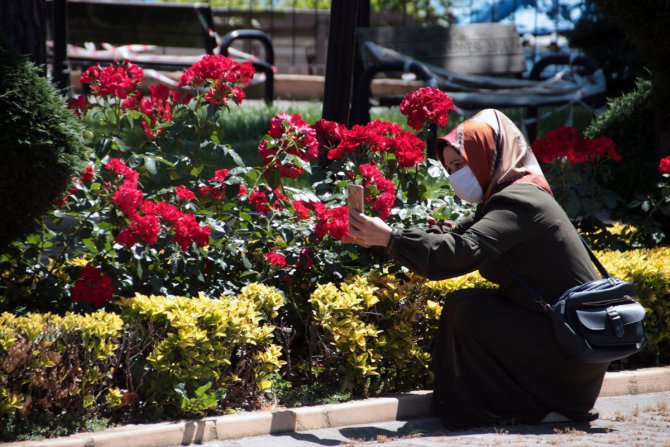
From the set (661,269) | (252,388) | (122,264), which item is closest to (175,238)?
(122,264)

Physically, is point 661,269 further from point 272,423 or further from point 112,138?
point 112,138

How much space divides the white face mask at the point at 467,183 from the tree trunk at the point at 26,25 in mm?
2396

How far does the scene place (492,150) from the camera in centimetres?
433

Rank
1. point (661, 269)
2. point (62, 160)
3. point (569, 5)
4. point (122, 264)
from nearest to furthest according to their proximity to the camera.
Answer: point (62, 160) < point (122, 264) < point (661, 269) < point (569, 5)

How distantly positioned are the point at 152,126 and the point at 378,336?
5.08ft

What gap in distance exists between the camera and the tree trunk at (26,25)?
543 cm

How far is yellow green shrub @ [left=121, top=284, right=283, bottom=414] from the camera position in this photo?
4.10 meters

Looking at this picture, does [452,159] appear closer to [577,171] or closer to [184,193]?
[184,193]

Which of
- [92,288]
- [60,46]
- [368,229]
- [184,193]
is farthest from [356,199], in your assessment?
[60,46]

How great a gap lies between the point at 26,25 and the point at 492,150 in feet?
8.94

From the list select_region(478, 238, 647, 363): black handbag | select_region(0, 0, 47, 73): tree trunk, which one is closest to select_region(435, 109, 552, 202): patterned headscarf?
select_region(478, 238, 647, 363): black handbag

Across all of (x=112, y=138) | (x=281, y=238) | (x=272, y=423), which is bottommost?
(x=272, y=423)

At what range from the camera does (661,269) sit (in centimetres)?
534

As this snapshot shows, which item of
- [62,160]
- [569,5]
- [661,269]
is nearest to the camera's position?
[62,160]
